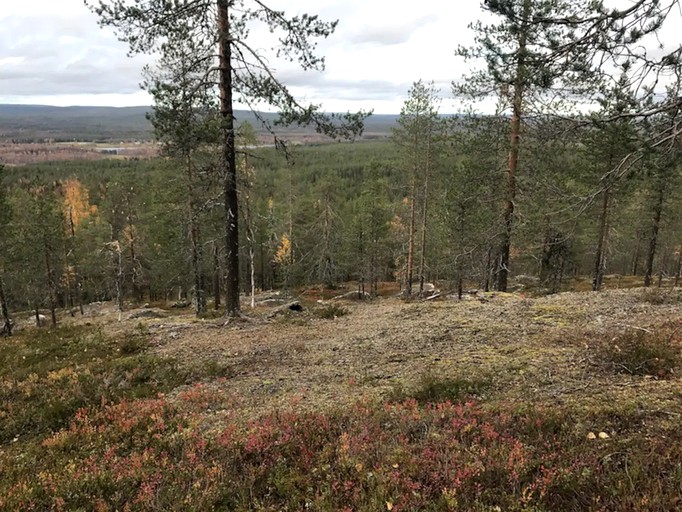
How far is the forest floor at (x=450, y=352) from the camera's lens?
698cm

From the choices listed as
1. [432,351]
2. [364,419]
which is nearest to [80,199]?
[432,351]

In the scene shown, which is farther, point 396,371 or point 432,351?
point 432,351

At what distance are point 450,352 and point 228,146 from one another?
8245mm

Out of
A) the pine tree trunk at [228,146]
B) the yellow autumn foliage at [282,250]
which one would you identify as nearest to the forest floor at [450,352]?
the pine tree trunk at [228,146]

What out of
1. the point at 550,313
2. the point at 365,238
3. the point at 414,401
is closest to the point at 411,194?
the point at 365,238

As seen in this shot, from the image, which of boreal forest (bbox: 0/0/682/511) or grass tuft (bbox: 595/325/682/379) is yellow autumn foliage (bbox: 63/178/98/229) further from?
grass tuft (bbox: 595/325/682/379)

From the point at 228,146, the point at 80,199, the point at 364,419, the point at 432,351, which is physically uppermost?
the point at 228,146

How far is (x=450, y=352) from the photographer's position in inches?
376

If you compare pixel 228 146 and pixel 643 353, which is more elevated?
pixel 228 146

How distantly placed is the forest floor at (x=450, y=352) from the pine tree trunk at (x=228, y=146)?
202 centimetres

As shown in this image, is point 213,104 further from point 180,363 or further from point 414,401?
point 414,401

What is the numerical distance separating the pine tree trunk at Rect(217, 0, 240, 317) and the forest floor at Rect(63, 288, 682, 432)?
2019mm

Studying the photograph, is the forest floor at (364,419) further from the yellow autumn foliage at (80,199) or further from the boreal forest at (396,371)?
the yellow autumn foliage at (80,199)

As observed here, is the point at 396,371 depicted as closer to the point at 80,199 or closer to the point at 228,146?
the point at 228,146
